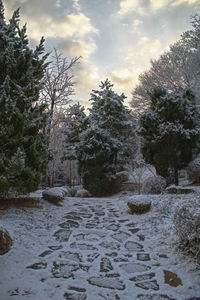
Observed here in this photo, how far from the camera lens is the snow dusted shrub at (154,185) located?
28.0 ft

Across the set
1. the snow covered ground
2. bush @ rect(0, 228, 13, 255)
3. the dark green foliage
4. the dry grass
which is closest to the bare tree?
the dark green foliage

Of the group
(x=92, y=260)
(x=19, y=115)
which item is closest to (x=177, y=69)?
(x=19, y=115)

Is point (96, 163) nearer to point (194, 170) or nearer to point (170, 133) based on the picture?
point (170, 133)

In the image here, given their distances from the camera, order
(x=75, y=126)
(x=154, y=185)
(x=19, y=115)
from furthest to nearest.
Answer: (x=75, y=126) → (x=154, y=185) → (x=19, y=115)

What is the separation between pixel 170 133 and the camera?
8.71m

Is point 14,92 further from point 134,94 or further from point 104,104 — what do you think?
point 134,94

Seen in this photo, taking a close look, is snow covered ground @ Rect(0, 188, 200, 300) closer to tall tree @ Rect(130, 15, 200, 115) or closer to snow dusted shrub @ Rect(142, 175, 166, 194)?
snow dusted shrub @ Rect(142, 175, 166, 194)

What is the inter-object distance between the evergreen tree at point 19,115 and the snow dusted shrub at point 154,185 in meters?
5.28

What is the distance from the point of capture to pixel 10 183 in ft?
16.5

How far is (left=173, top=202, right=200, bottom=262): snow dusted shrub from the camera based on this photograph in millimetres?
2801

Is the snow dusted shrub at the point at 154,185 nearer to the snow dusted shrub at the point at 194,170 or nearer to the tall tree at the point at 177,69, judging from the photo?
the snow dusted shrub at the point at 194,170

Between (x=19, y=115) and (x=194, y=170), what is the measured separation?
327 inches

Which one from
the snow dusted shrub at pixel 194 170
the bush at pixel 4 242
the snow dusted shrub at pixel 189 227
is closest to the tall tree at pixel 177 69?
the snow dusted shrub at pixel 194 170

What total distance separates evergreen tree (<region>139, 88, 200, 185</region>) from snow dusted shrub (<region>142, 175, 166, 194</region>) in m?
0.57
